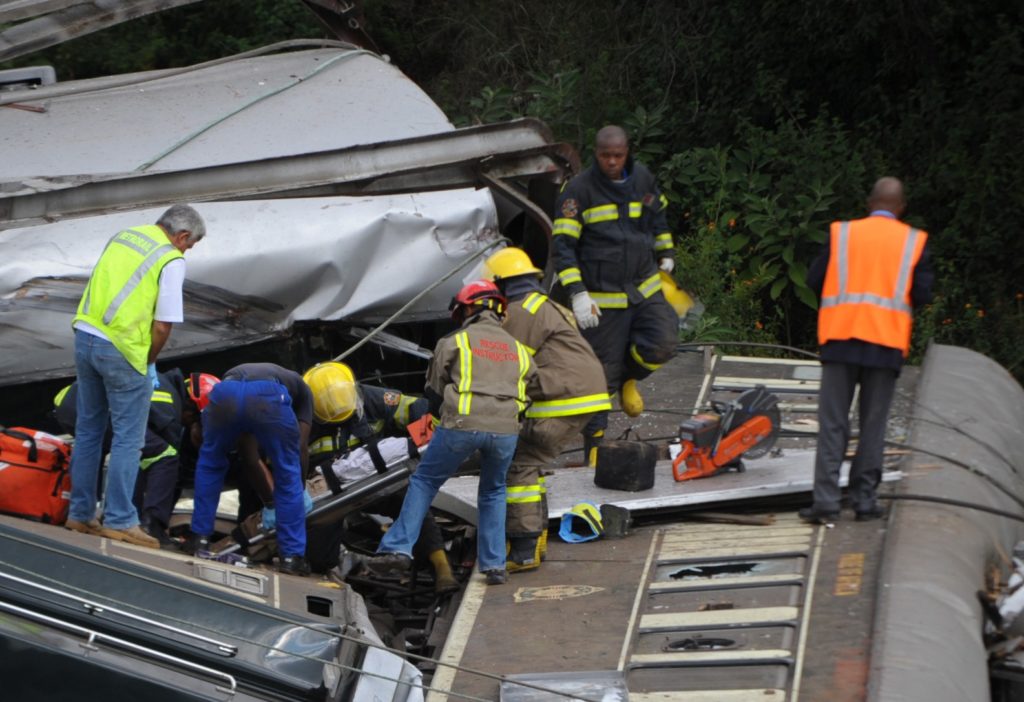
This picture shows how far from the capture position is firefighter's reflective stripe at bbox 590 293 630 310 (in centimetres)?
708

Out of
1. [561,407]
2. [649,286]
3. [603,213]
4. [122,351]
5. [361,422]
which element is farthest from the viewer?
[649,286]

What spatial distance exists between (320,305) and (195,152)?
1.30 meters

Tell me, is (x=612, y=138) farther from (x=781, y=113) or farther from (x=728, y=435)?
(x=781, y=113)

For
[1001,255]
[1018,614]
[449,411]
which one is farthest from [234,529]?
[1001,255]

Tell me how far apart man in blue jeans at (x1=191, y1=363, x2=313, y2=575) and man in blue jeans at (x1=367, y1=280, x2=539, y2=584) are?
45 cm

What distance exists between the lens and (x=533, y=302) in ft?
20.7

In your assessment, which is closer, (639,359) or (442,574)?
(442,574)

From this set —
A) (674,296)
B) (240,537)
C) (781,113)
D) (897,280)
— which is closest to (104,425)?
(240,537)

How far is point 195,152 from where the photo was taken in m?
8.14

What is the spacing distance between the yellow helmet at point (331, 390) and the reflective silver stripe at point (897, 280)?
225 cm

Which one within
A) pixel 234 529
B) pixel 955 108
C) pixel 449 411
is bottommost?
pixel 234 529

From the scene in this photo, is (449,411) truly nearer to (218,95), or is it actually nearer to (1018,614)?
(1018,614)

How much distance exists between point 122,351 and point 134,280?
292mm

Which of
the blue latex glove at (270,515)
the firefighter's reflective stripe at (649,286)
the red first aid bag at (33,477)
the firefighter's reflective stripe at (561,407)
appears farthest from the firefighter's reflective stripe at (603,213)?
the red first aid bag at (33,477)
